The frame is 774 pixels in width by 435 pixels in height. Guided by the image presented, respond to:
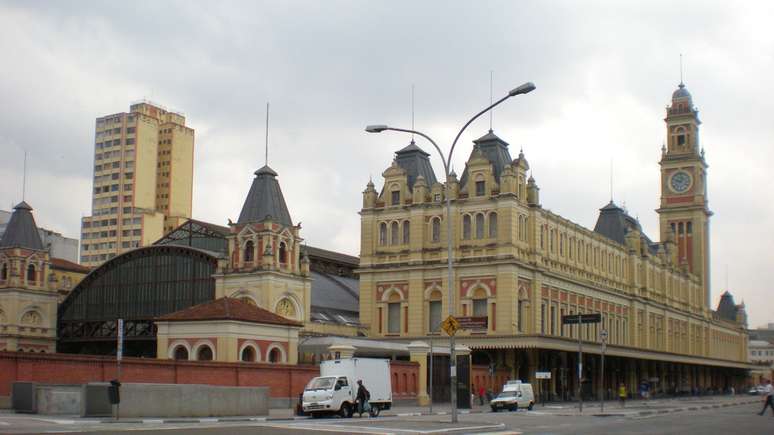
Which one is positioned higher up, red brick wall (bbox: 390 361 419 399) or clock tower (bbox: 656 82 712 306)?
clock tower (bbox: 656 82 712 306)

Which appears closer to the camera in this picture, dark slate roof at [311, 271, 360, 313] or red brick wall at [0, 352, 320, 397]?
red brick wall at [0, 352, 320, 397]

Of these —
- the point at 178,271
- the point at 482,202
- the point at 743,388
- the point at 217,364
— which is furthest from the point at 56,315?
the point at 743,388

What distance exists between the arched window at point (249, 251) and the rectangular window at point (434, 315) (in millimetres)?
15160

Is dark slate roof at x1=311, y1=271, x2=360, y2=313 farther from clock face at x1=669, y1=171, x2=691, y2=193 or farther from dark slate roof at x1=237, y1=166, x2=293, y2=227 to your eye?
clock face at x1=669, y1=171, x2=691, y2=193

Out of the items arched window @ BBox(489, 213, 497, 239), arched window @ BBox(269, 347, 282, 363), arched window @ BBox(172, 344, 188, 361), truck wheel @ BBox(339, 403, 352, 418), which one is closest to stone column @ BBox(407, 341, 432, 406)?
arched window @ BBox(269, 347, 282, 363)

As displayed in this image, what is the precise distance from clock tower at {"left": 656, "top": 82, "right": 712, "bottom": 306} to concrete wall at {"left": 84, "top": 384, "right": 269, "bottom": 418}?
99352 millimetres

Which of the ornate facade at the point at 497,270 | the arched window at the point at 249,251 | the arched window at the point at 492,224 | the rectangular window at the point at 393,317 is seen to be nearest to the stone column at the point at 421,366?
the ornate facade at the point at 497,270

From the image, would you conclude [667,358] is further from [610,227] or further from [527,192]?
[527,192]

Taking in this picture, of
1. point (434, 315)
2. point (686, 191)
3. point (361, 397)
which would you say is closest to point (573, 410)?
point (361, 397)

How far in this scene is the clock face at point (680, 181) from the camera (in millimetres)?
140375

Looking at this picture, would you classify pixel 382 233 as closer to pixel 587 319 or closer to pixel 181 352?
pixel 181 352

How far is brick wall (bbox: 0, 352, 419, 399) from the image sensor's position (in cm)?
4472

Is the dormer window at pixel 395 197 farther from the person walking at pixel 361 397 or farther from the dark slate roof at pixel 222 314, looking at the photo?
the person walking at pixel 361 397

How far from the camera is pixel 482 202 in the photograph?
80312mm
